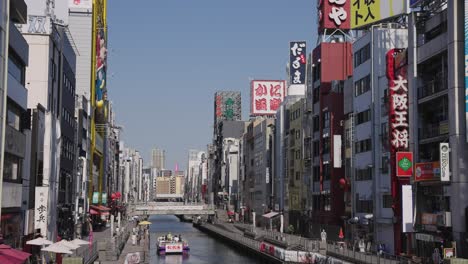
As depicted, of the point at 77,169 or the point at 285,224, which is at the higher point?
the point at 77,169

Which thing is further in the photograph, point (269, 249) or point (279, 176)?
point (279, 176)

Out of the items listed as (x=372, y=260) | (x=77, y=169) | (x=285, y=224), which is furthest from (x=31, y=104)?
(x=285, y=224)

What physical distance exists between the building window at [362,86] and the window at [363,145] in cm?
525

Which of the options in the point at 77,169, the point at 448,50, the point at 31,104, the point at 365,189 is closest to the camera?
the point at 448,50

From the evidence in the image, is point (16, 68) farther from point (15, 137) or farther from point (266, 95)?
point (266, 95)

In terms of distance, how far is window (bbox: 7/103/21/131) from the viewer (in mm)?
47969

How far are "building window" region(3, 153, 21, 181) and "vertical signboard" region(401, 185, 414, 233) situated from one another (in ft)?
100

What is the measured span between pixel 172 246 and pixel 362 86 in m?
39.0

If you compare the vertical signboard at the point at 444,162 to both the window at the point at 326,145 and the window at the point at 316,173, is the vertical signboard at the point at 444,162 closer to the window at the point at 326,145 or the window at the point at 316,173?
the window at the point at 326,145

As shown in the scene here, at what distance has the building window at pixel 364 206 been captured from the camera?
2857 inches

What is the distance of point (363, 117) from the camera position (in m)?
74.7

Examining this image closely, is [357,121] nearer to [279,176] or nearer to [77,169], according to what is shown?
[77,169]

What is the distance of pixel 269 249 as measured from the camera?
80.3 meters

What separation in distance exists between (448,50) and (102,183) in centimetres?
10889
